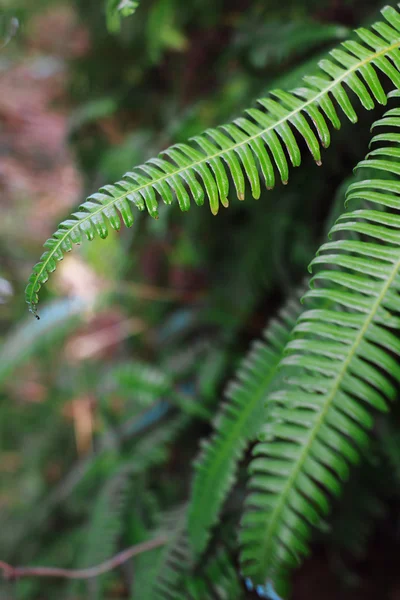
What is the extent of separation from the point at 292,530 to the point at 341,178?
1.04 meters

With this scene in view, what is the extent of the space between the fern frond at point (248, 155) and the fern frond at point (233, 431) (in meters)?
0.43

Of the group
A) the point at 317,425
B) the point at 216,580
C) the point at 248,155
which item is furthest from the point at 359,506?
the point at 248,155

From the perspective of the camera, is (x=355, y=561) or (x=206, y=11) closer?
(x=355, y=561)

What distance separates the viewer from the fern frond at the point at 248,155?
24.8 inches

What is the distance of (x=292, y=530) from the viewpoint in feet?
1.86

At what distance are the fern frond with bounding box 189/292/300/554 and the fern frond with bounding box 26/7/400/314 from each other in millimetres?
427

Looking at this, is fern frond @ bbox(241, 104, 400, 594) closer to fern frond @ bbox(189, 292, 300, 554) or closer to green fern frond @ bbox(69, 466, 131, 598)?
fern frond @ bbox(189, 292, 300, 554)

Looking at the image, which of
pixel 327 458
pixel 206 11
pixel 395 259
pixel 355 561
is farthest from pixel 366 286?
pixel 206 11

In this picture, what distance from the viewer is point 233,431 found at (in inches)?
39.8

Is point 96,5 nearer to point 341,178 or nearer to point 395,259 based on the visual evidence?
point 341,178

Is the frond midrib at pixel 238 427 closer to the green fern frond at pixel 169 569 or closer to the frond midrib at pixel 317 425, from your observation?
the green fern frond at pixel 169 569

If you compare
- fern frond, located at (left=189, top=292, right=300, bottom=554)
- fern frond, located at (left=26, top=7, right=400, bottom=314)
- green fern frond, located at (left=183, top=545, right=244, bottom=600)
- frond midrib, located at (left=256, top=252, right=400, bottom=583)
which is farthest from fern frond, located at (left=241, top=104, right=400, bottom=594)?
green fern frond, located at (left=183, top=545, right=244, bottom=600)

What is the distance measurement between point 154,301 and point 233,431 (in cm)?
123

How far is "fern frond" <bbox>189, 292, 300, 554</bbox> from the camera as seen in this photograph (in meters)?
0.96
